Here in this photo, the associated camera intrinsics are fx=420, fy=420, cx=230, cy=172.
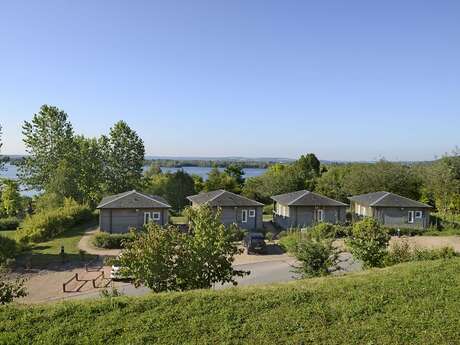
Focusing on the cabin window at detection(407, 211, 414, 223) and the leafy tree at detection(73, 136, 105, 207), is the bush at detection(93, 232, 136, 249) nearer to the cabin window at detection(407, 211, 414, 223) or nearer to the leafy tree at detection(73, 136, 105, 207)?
the leafy tree at detection(73, 136, 105, 207)

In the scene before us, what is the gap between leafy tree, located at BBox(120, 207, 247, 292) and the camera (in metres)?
14.5

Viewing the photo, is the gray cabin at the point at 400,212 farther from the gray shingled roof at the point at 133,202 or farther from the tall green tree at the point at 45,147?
the tall green tree at the point at 45,147

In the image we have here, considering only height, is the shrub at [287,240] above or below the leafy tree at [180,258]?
below

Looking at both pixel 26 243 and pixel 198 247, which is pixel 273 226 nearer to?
pixel 26 243

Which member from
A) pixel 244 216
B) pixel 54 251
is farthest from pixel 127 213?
pixel 244 216

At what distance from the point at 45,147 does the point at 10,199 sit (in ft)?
42.4

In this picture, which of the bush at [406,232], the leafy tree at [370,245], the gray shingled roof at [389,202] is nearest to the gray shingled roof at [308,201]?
the gray shingled roof at [389,202]

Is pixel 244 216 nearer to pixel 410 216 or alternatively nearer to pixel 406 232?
pixel 406 232

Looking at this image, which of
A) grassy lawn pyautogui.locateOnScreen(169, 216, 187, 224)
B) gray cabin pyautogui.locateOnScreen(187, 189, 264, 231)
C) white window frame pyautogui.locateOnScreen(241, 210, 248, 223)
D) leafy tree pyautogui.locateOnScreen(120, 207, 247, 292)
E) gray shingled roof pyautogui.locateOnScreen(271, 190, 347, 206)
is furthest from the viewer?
grassy lawn pyautogui.locateOnScreen(169, 216, 187, 224)

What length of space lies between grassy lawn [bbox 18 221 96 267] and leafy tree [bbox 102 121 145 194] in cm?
1646

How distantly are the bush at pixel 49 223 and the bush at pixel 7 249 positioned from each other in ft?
19.2

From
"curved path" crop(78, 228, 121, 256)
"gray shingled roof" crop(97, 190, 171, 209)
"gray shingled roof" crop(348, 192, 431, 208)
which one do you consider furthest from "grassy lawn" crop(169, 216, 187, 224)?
"gray shingled roof" crop(348, 192, 431, 208)

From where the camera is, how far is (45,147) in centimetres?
5297

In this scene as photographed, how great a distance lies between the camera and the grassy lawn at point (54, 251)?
2838cm
